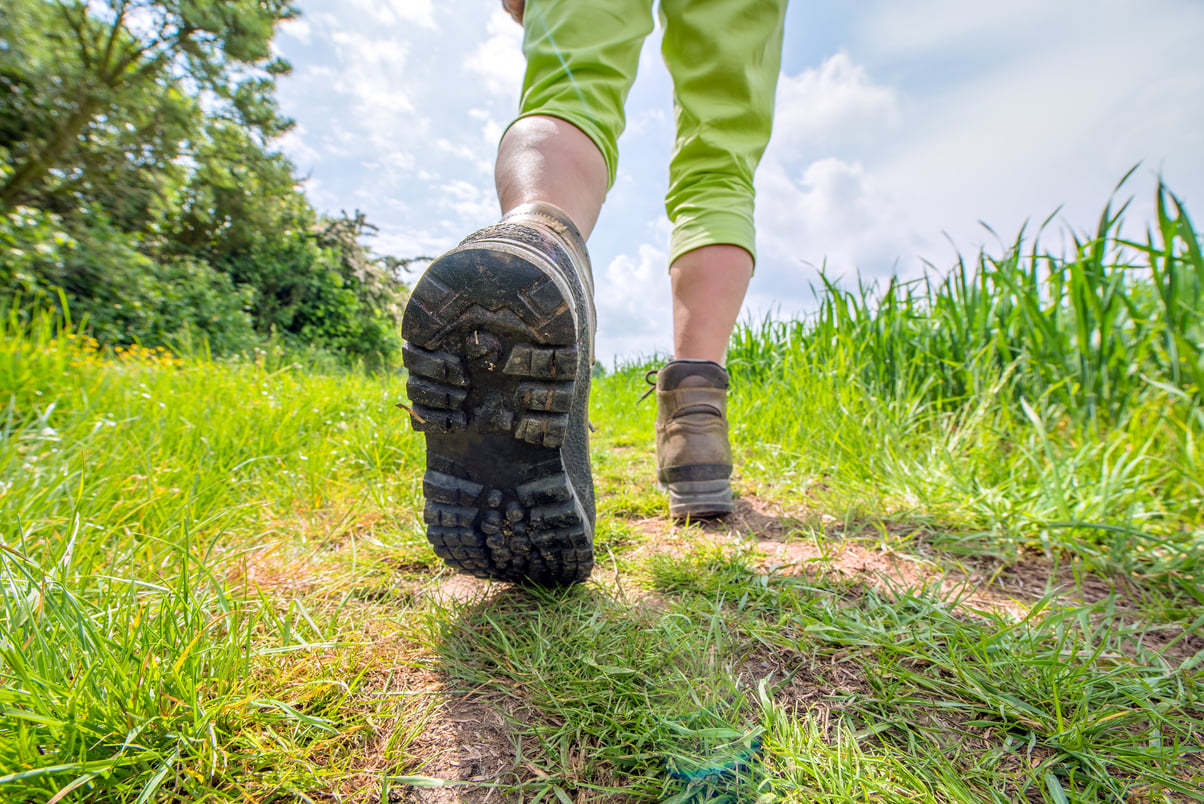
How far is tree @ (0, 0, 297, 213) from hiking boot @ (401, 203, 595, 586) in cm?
741

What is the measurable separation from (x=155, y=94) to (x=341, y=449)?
28.6 feet

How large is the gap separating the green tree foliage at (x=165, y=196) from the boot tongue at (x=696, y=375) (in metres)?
5.92

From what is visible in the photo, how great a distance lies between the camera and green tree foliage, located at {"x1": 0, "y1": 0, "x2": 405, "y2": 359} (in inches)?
233

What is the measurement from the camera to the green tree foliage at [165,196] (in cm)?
591

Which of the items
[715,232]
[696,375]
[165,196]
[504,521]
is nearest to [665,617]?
[504,521]

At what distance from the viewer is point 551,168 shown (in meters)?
0.97

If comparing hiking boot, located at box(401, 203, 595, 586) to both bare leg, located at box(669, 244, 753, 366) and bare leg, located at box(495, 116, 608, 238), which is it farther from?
bare leg, located at box(669, 244, 753, 366)

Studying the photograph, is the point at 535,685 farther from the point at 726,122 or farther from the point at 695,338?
the point at 726,122

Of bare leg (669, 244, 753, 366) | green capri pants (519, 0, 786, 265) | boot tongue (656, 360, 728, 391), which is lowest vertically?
boot tongue (656, 360, 728, 391)

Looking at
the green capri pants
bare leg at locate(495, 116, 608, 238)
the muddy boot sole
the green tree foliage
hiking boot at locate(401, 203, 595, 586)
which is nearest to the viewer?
hiking boot at locate(401, 203, 595, 586)

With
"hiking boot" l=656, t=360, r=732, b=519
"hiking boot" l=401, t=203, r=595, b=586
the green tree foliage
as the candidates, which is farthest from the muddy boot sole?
the green tree foliage

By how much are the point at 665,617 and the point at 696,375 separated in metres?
0.72

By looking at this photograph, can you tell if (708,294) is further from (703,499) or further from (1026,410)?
(1026,410)

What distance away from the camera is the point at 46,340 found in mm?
2648
